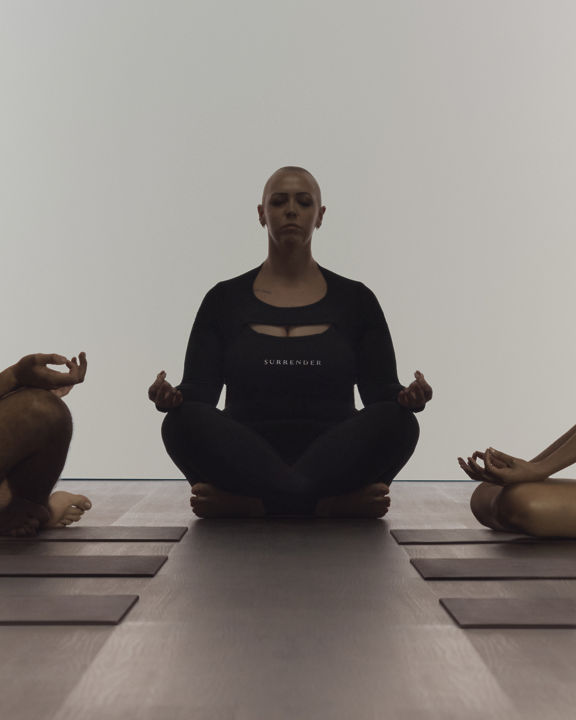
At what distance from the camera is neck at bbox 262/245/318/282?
337 centimetres

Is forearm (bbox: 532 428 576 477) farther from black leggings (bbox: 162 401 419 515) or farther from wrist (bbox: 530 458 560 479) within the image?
black leggings (bbox: 162 401 419 515)

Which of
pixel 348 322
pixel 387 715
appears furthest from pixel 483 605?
pixel 348 322

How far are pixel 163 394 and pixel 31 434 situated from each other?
54cm

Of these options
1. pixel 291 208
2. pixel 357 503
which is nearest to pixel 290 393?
pixel 357 503

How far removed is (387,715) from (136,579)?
3.17 feet

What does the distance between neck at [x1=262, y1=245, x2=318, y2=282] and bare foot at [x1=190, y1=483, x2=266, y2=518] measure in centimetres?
83

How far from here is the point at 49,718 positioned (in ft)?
3.68

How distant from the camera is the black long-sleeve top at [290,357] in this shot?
3.20 meters

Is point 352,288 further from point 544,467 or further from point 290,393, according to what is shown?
point 544,467

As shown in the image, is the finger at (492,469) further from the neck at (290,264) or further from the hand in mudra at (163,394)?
the neck at (290,264)

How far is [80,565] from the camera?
2.09 metres

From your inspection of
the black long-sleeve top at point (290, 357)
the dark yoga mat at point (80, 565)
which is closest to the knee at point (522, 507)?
the black long-sleeve top at point (290, 357)

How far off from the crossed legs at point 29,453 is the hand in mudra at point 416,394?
106cm

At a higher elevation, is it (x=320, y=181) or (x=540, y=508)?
(x=320, y=181)
